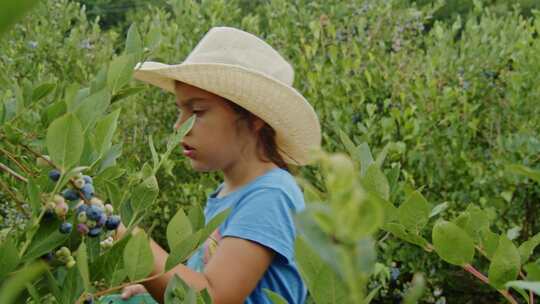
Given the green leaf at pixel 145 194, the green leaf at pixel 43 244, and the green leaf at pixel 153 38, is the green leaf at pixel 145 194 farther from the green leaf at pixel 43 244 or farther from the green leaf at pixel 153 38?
the green leaf at pixel 153 38

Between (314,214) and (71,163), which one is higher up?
(314,214)

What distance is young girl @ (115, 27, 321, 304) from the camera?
1.84 meters

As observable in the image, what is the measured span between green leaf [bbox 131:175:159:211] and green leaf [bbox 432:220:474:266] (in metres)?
0.28

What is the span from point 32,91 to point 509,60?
3.59 meters

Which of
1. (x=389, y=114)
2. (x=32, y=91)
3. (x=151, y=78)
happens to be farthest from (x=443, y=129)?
(x=32, y=91)

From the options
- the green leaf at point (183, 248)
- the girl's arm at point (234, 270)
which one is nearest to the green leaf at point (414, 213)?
the green leaf at point (183, 248)

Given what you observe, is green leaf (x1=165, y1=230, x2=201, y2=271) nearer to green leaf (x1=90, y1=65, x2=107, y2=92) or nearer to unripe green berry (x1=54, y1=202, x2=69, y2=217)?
unripe green berry (x1=54, y1=202, x2=69, y2=217)

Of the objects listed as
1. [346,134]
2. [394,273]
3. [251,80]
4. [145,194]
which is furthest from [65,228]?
[394,273]

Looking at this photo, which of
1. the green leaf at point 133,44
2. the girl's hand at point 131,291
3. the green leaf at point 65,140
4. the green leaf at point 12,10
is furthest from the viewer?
the girl's hand at point 131,291

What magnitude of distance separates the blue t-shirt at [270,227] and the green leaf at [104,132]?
2.98ft

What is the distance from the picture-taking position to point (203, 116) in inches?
82.2

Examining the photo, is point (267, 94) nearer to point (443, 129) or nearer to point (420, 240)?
point (420, 240)

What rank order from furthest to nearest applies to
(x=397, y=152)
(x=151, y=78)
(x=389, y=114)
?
(x=389, y=114)
(x=397, y=152)
(x=151, y=78)

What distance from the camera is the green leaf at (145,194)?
941mm
